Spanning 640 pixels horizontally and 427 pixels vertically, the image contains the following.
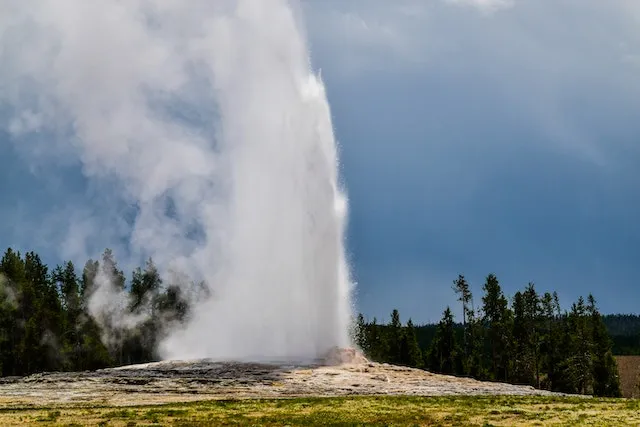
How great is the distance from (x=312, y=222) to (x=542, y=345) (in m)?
58.1

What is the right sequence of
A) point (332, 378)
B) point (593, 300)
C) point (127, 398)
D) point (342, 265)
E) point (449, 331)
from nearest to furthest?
1. point (127, 398)
2. point (332, 378)
3. point (342, 265)
4. point (593, 300)
5. point (449, 331)

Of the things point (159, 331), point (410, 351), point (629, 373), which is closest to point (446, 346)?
point (410, 351)

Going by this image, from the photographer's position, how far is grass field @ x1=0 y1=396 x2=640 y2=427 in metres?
29.7

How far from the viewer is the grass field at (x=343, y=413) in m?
29.7

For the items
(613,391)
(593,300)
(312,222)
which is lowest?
(613,391)

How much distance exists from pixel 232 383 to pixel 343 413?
20.5 meters

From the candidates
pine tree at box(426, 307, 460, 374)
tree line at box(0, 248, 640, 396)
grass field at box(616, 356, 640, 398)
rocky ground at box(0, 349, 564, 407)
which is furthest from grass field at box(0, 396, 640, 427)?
grass field at box(616, 356, 640, 398)

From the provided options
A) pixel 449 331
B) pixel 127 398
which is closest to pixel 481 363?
pixel 449 331

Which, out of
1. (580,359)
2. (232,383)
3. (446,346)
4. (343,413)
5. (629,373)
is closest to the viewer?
(343,413)

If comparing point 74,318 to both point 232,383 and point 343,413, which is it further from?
point 343,413

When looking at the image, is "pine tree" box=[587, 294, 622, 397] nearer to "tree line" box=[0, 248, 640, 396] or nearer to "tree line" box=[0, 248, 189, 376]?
"tree line" box=[0, 248, 640, 396]

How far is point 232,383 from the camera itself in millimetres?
51594

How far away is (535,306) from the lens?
104125mm

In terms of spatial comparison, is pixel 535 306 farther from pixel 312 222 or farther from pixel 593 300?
pixel 312 222
